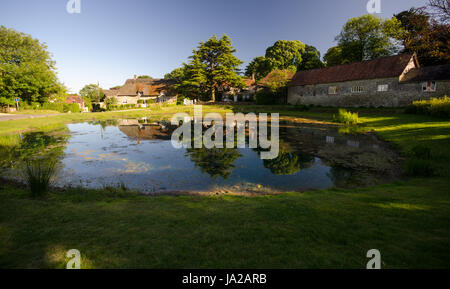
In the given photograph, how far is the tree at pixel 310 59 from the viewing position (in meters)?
55.2

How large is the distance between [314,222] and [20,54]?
66.1 m

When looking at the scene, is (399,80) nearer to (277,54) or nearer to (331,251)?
(277,54)

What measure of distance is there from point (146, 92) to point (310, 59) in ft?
150

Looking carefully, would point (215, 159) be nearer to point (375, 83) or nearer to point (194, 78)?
point (375, 83)

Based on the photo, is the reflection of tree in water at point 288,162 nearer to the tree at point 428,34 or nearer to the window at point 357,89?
the tree at point 428,34

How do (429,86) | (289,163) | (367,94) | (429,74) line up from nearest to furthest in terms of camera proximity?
(289,163), (429,86), (429,74), (367,94)

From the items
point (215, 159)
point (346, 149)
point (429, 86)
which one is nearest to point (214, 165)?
point (215, 159)

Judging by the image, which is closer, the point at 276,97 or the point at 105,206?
the point at 105,206

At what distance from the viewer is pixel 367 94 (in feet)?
112

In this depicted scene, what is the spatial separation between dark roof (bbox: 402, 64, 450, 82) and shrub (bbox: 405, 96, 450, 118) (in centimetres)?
862

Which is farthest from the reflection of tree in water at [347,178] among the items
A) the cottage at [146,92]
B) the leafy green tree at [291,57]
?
the cottage at [146,92]

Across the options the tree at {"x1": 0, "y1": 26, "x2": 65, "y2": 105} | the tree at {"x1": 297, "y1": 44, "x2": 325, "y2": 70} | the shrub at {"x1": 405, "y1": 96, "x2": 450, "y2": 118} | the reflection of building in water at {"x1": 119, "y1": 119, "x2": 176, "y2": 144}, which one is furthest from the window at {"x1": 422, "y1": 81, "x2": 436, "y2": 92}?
the tree at {"x1": 0, "y1": 26, "x2": 65, "y2": 105}

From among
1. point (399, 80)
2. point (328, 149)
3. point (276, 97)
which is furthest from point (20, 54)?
point (399, 80)

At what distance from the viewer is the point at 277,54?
185 ft
